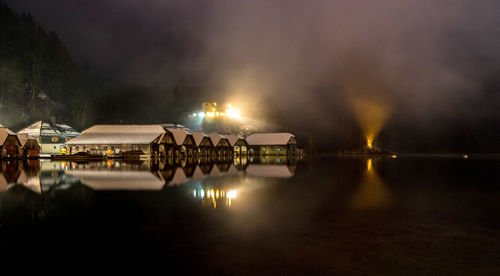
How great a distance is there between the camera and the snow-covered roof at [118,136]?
66875 mm

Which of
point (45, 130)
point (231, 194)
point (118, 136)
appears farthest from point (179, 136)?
point (231, 194)

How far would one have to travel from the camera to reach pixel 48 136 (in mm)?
75375

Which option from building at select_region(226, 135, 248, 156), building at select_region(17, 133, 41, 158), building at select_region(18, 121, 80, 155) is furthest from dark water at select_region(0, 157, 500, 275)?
building at select_region(226, 135, 248, 156)

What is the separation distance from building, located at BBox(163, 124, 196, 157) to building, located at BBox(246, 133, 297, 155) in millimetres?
29218

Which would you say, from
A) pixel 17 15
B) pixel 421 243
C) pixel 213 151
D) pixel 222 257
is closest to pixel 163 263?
pixel 222 257

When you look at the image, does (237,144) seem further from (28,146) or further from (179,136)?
(28,146)

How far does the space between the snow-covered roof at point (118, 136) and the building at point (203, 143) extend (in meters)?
12.2

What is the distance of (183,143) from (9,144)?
110 feet

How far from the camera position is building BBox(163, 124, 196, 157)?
245 feet

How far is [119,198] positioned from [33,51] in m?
94.1

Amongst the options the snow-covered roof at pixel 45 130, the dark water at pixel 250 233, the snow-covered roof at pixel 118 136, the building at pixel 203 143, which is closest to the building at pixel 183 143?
the building at pixel 203 143

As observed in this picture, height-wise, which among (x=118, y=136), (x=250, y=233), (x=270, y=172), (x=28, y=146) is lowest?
(x=250, y=233)

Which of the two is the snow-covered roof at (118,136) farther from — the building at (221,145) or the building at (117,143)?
the building at (221,145)

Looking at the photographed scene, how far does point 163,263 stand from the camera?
6703mm
